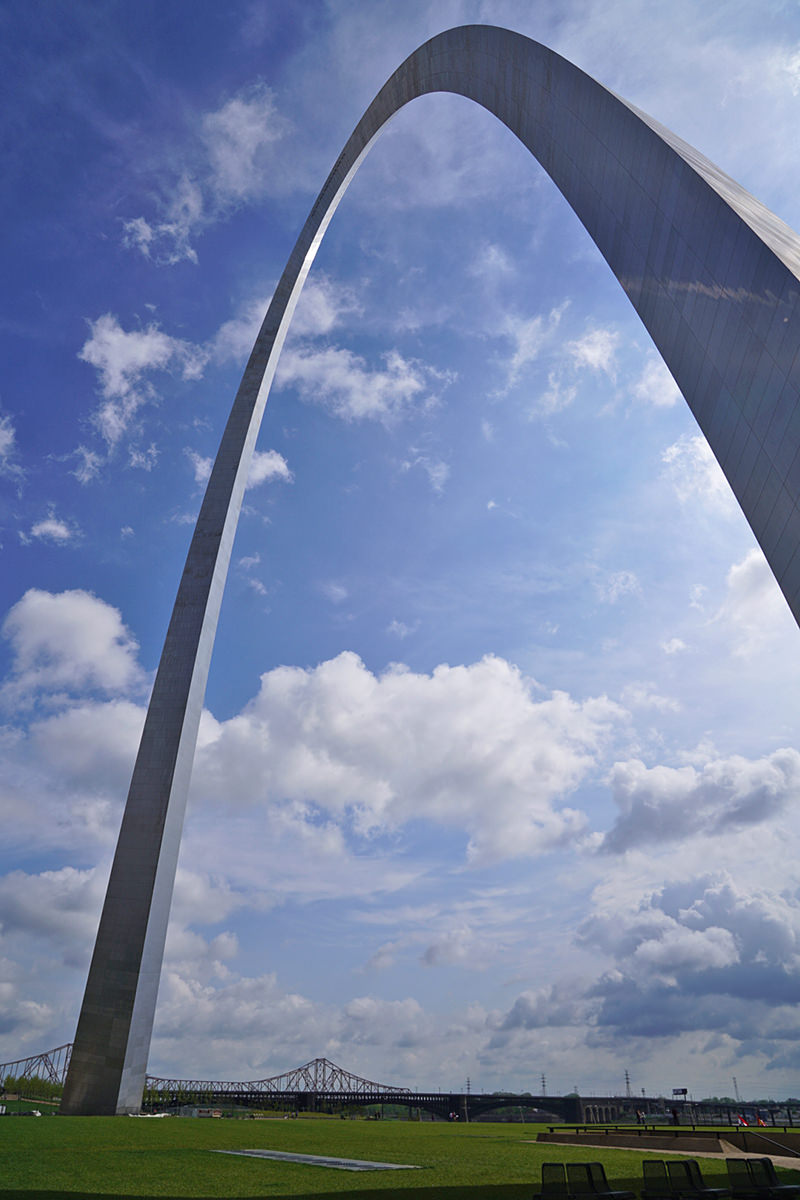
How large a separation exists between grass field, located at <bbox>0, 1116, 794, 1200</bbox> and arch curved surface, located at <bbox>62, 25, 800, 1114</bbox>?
3656 millimetres

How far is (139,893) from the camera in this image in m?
19.9

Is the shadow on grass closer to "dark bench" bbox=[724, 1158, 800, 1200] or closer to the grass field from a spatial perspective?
the grass field

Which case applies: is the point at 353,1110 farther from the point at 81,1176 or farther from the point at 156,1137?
the point at 81,1176

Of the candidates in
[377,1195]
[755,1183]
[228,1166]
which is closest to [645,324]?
[755,1183]

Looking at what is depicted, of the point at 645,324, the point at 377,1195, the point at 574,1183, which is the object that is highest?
the point at 645,324

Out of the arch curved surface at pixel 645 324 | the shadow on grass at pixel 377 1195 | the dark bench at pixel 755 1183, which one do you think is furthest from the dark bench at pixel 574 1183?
the arch curved surface at pixel 645 324

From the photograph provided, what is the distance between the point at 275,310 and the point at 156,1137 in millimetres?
28350

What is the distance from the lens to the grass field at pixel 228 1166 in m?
8.29

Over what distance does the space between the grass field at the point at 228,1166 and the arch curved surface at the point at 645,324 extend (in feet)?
12.0

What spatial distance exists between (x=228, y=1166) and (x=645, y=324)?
46.2ft

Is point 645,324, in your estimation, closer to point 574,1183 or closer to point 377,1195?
point 574,1183

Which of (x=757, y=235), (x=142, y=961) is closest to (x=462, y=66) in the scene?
(x=757, y=235)

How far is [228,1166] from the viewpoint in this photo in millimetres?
10312

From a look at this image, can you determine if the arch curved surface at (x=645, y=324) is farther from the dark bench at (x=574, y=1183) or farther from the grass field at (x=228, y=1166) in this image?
the dark bench at (x=574, y=1183)
